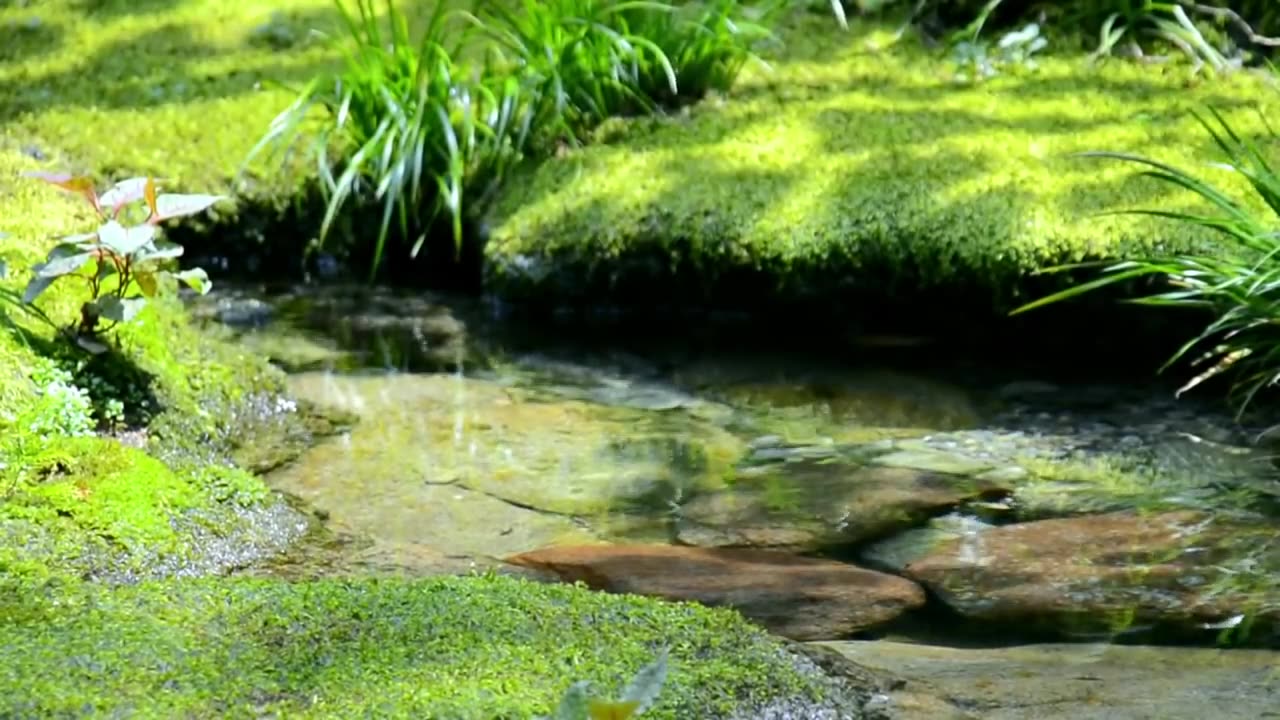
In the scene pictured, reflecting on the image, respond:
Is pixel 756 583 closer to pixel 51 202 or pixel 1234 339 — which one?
pixel 1234 339

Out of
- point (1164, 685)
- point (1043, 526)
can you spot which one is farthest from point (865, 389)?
point (1164, 685)

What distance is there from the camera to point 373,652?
200cm

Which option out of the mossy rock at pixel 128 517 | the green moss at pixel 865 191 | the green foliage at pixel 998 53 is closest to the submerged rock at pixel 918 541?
the mossy rock at pixel 128 517

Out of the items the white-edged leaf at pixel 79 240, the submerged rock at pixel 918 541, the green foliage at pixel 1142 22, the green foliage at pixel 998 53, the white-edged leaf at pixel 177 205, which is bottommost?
the submerged rock at pixel 918 541

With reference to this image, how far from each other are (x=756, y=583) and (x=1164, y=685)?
0.76 metres

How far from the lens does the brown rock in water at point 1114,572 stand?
2662 mm

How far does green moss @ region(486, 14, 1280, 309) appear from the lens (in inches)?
174

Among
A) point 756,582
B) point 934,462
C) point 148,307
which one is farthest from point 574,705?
point 148,307

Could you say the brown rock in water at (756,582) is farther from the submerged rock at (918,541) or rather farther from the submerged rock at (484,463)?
the submerged rock at (484,463)

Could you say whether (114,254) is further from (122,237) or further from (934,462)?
(934,462)

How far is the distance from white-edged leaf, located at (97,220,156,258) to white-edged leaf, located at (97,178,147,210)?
0.05 meters

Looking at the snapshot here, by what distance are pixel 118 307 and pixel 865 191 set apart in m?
2.49

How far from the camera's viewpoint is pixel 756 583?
2.72m

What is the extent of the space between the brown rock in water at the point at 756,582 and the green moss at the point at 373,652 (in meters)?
0.37
